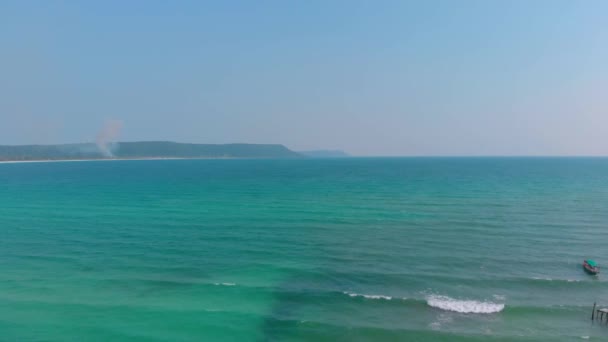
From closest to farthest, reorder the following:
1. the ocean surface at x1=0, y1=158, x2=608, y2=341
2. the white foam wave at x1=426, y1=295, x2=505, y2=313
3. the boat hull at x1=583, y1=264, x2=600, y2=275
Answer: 1. the ocean surface at x1=0, y1=158, x2=608, y2=341
2. the white foam wave at x1=426, y1=295, x2=505, y2=313
3. the boat hull at x1=583, y1=264, x2=600, y2=275

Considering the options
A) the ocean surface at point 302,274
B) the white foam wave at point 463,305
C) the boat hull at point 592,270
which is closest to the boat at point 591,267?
the boat hull at point 592,270

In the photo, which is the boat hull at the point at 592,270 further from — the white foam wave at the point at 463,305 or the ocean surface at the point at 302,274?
the white foam wave at the point at 463,305

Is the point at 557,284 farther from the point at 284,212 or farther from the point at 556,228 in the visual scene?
the point at 284,212

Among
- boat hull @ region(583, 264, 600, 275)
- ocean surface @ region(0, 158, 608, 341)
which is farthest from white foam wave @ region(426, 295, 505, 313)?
boat hull @ region(583, 264, 600, 275)

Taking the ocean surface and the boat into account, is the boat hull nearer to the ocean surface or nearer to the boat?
the boat

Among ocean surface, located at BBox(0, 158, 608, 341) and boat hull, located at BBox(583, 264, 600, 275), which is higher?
boat hull, located at BBox(583, 264, 600, 275)

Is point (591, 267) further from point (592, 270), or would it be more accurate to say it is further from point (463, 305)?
point (463, 305)
